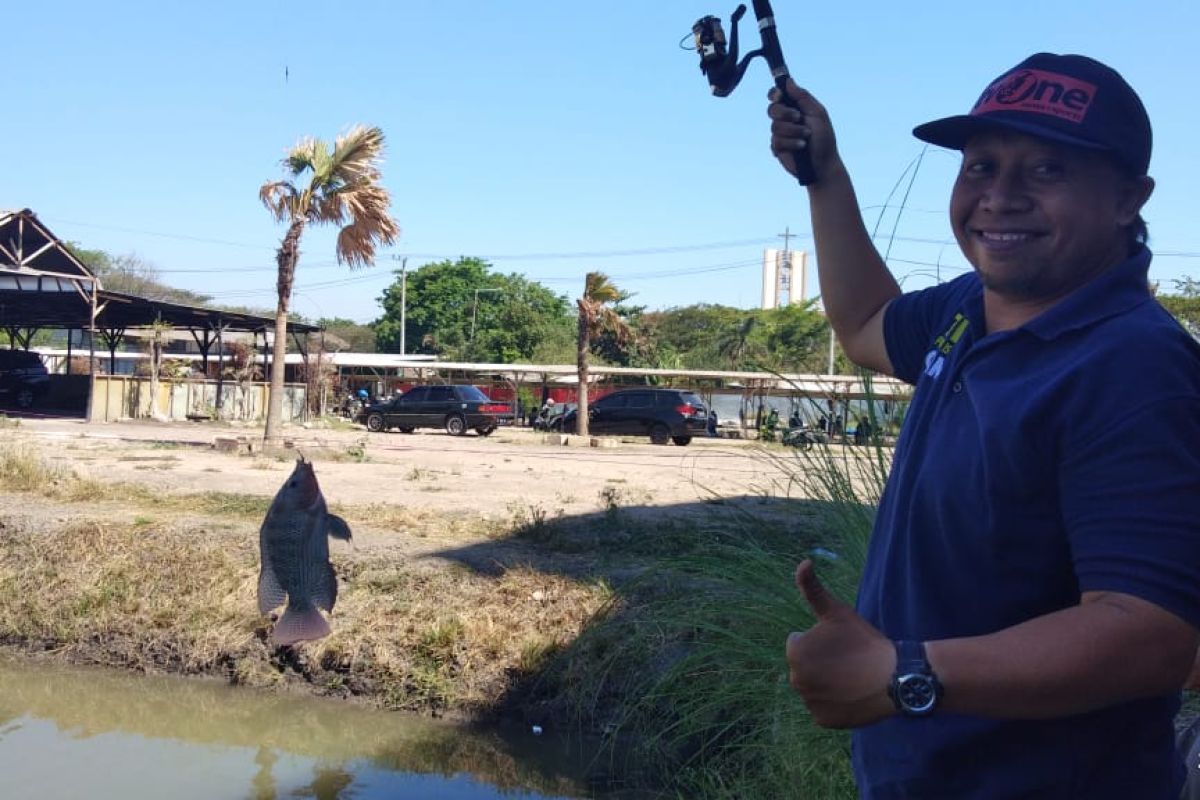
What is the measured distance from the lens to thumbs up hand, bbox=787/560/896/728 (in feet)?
4.33

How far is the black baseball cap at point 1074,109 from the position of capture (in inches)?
57.1

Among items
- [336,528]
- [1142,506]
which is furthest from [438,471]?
[1142,506]

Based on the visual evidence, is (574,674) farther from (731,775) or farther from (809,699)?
(809,699)

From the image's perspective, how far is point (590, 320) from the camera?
3070cm

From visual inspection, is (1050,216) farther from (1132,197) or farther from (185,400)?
(185,400)

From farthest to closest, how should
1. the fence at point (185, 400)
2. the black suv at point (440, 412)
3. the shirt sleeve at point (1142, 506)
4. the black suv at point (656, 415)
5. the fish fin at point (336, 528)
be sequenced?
the black suv at point (440, 412)
the fence at point (185, 400)
the black suv at point (656, 415)
the fish fin at point (336, 528)
the shirt sleeve at point (1142, 506)

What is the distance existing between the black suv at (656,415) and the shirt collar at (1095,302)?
1076 inches

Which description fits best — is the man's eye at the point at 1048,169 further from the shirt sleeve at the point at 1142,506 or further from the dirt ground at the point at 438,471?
the dirt ground at the point at 438,471

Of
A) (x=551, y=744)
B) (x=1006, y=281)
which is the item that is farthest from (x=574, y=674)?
(x=1006, y=281)

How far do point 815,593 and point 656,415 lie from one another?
91.8ft

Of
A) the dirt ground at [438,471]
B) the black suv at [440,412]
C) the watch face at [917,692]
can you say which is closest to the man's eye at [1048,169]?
the watch face at [917,692]

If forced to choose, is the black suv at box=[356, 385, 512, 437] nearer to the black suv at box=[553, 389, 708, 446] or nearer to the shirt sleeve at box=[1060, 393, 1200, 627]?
the black suv at box=[553, 389, 708, 446]

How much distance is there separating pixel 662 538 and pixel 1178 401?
7860mm

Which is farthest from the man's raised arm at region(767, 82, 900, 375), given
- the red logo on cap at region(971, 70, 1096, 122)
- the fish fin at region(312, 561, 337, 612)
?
the fish fin at region(312, 561, 337, 612)
